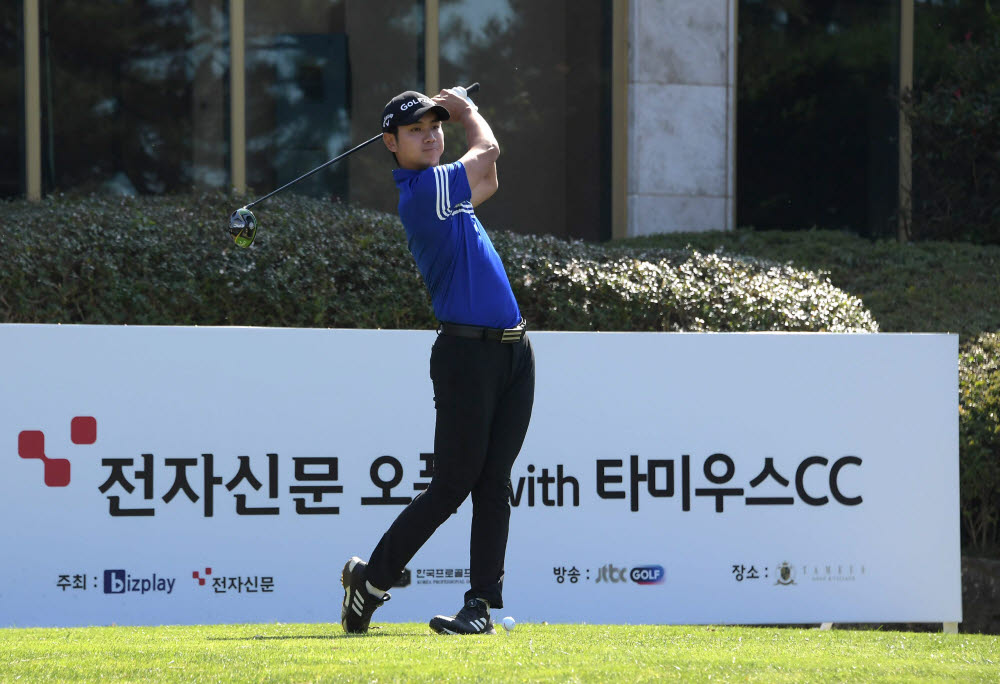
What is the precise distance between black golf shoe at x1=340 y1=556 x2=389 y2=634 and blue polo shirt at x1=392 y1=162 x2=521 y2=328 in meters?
0.91

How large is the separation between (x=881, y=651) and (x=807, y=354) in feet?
6.14

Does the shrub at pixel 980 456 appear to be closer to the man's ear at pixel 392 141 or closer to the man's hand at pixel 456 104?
the man's hand at pixel 456 104

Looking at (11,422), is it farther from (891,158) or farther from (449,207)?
(891,158)

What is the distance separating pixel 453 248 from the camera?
419 centimetres

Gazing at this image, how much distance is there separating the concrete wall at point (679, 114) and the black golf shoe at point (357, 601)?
693cm

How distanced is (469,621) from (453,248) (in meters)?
1.22

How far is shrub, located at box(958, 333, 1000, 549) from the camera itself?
6809 mm

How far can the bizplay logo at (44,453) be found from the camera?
17.1 ft

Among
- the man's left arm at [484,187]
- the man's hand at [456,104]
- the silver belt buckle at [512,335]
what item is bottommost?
the silver belt buckle at [512,335]

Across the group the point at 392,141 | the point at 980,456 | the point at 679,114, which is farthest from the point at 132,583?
the point at 679,114

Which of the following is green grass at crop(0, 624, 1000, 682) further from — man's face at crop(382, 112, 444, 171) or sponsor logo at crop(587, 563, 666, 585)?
man's face at crop(382, 112, 444, 171)

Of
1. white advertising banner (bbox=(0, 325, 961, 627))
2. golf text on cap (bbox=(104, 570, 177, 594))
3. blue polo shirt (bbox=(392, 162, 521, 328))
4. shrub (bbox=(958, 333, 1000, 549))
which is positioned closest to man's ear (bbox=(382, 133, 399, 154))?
blue polo shirt (bbox=(392, 162, 521, 328))

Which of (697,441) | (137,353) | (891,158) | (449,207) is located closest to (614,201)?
(891,158)

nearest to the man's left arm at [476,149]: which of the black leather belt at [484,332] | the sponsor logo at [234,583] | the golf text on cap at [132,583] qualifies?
the black leather belt at [484,332]
